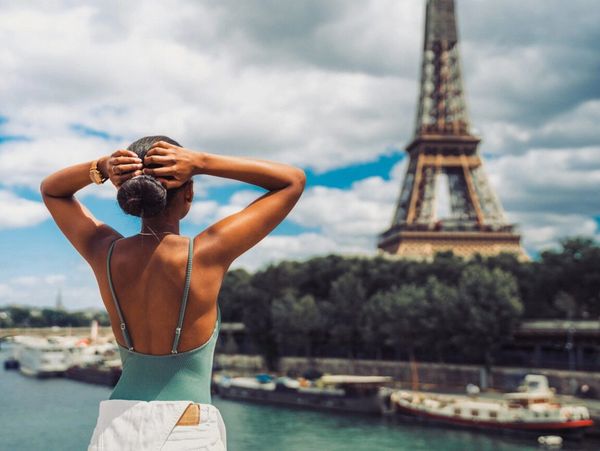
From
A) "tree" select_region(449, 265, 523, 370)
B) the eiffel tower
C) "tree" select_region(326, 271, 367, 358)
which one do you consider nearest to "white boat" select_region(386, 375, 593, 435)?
"tree" select_region(449, 265, 523, 370)

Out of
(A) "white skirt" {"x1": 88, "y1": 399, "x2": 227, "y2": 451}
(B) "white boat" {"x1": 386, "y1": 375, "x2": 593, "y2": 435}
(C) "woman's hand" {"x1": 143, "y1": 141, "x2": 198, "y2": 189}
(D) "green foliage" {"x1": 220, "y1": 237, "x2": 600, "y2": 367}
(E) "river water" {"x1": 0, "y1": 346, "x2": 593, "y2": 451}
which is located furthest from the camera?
(D) "green foliage" {"x1": 220, "y1": 237, "x2": 600, "y2": 367}

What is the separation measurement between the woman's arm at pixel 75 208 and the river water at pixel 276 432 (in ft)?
85.4

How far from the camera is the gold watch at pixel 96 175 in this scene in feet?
9.17

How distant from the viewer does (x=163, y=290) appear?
251cm

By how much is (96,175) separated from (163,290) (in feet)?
1.92

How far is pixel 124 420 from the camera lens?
97.4 inches

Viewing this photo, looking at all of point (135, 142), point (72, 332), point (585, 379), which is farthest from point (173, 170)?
point (72, 332)

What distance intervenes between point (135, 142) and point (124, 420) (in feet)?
3.16

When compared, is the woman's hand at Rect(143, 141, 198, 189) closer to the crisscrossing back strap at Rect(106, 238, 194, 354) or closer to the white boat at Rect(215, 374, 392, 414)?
the crisscrossing back strap at Rect(106, 238, 194, 354)

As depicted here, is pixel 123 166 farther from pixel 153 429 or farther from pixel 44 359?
pixel 44 359

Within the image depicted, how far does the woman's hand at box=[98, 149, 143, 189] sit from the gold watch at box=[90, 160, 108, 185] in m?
0.20

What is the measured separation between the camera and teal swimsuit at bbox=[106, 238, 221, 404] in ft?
8.21

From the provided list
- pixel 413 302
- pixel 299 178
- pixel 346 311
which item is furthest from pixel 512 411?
pixel 299 178

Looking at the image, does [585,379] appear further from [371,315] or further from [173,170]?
[173,170]
